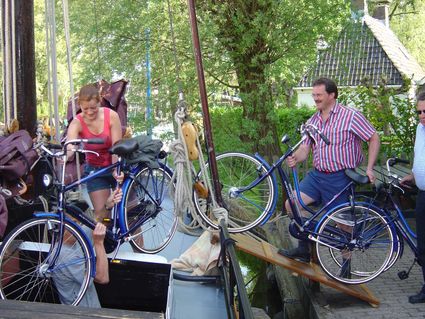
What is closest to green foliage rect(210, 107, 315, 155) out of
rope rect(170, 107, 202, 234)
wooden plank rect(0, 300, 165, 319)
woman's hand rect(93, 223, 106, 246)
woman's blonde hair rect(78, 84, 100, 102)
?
rope rect(170, 107, 202, 234)

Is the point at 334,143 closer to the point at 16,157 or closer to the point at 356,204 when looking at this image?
the point at 356,204

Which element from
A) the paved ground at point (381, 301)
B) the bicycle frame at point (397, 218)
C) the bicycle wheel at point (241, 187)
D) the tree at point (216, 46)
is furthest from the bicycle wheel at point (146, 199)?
the tree at point (216, 46)

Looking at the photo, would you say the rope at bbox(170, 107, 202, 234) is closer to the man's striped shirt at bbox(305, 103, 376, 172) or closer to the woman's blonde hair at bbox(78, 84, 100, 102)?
the woman's blonde hair at bbox(78, 84, 100, 102)

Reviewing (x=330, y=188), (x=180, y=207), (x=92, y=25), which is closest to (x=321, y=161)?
(x=330, y=188)

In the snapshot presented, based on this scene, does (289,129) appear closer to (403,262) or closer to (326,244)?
(403,262)

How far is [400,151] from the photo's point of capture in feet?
29.9

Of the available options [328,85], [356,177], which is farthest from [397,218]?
[328,85]

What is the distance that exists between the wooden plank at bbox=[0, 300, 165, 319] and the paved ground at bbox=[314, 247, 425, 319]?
3371mm

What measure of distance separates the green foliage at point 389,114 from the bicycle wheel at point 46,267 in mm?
5889

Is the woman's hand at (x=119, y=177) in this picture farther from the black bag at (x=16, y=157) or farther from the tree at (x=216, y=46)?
the tree at (x=216, y=46)

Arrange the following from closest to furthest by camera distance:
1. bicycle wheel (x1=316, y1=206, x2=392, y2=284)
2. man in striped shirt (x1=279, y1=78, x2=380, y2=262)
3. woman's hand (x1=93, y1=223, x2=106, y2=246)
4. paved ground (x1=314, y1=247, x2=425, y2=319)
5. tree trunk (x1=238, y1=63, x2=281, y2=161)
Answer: woman's hand (x1=93, y1=223, x2=106, y2=246), man in striped shirt (x1=279, y1=78, x2=380, y2=262), bicycle wheel (x1=316, y1=206, x2=392, y2=284), paved ground (x1=314, y1=247, x2=425, y2=319), tree trunk (x1=238, y1=63, x2=281, y2=161)

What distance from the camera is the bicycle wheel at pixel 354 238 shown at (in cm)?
518

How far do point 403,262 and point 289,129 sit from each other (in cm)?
683

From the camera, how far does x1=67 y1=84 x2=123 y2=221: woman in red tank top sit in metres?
4.52
